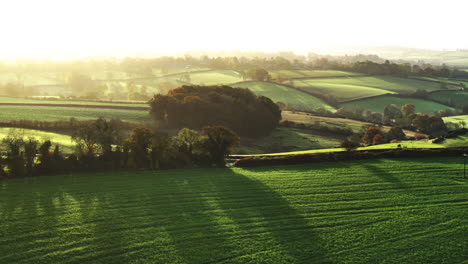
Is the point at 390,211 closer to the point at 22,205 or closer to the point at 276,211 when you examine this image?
the point at 276,211

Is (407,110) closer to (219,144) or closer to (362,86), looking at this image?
(362,86)

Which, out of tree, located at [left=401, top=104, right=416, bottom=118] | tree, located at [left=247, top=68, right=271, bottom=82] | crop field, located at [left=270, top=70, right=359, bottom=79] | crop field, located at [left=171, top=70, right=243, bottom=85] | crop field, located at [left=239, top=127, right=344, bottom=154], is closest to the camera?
crop field, located at [left=239, top=127, right=344, bottom=154]

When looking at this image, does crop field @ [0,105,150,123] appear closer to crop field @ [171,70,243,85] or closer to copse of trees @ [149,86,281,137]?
copse of trees @ [149,86,281,137]

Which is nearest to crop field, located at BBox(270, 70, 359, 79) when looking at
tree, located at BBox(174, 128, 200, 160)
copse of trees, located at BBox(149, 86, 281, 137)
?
copse of trees, located at BBox(149, 86, 281, 137)

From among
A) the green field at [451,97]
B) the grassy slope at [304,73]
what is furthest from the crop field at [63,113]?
the green field at [451,97]

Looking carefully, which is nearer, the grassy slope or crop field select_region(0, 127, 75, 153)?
crop field select_region(0, 127, 75, 153)

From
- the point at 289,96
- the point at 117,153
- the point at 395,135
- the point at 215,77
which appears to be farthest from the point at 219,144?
the point at 215,77
